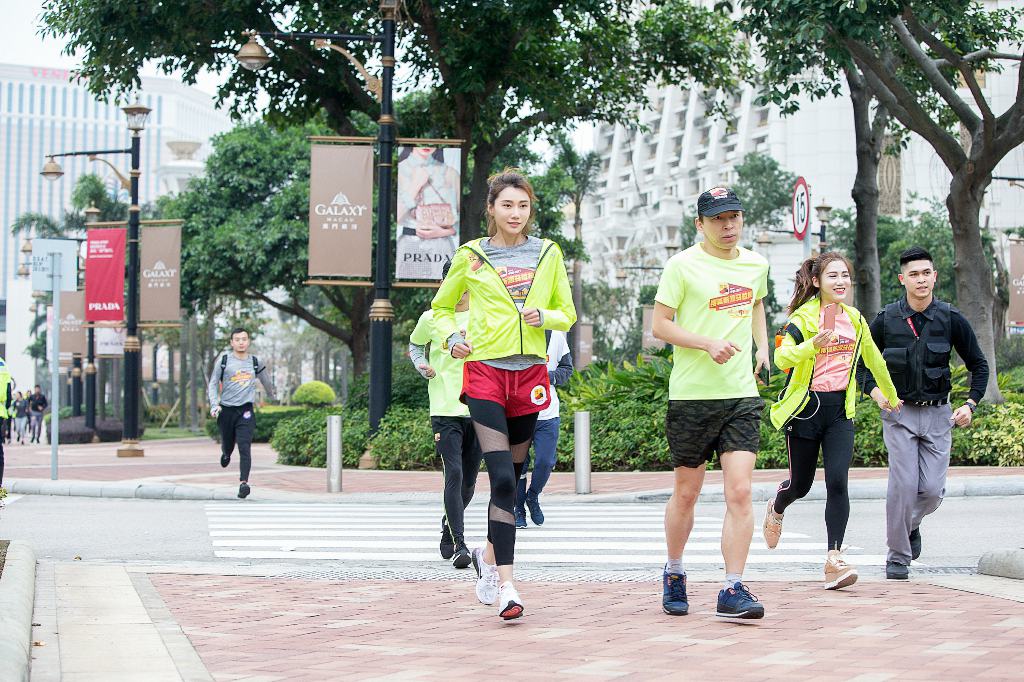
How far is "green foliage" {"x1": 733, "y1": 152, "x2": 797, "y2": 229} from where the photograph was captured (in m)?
80.8

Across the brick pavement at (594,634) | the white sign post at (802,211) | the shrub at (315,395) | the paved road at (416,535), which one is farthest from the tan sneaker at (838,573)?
the shrub at (315,395)

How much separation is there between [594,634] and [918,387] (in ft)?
9.30

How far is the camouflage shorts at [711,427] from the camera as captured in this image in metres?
6.12

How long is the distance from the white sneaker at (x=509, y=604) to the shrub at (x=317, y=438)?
13.2m

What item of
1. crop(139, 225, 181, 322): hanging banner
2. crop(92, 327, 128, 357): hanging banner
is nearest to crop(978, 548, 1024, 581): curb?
crop(139, 225, 181, 322): hanging banner

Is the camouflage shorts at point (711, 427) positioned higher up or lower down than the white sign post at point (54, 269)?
lower down

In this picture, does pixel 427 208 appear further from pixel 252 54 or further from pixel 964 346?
pixel 964 346

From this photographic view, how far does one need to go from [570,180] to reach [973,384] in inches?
1301

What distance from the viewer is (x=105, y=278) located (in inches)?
1110

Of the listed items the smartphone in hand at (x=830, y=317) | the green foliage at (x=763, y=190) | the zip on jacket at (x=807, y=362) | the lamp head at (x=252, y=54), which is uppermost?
the green foliage at (x=763, y=190)

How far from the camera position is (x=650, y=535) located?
34.2 feet

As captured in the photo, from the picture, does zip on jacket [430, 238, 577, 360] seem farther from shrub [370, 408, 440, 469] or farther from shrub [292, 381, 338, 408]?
shrub [292, 381, 338, 408]

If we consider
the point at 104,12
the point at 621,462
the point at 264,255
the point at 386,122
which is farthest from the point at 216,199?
the point at 621,462

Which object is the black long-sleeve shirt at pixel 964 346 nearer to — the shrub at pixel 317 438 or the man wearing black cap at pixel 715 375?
the man wearing black cap at pixel 715 375
